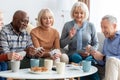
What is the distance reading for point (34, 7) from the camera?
4113mm

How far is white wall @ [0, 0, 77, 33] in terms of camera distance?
12.7 feet

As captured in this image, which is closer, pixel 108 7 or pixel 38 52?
pixel 38 52

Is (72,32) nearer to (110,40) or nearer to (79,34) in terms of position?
(79,34)

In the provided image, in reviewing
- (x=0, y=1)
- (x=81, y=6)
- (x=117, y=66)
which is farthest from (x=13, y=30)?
(x=0, y=1)

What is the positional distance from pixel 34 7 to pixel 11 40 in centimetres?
175

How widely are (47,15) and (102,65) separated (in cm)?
78

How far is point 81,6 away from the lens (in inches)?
113

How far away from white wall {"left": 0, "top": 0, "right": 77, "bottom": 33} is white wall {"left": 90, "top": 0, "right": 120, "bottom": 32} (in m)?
0.46

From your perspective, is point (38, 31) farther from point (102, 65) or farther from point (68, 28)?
point (102, 65)

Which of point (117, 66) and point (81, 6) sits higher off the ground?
point (81, 6)

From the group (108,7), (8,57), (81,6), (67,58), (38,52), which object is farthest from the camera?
(108,7)

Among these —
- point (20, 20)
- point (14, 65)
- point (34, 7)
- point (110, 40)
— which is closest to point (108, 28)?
point (110, 40)

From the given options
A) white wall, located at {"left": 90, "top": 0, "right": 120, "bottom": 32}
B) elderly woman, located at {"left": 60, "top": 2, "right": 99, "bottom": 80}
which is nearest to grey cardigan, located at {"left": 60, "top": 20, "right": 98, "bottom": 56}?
elderly woman, located at {"left": 60, "top": 2, "right": 99, "bottom": 80}

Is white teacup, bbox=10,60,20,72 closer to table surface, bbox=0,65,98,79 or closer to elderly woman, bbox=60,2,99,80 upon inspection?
table surface, bbox=0,65,98,79
